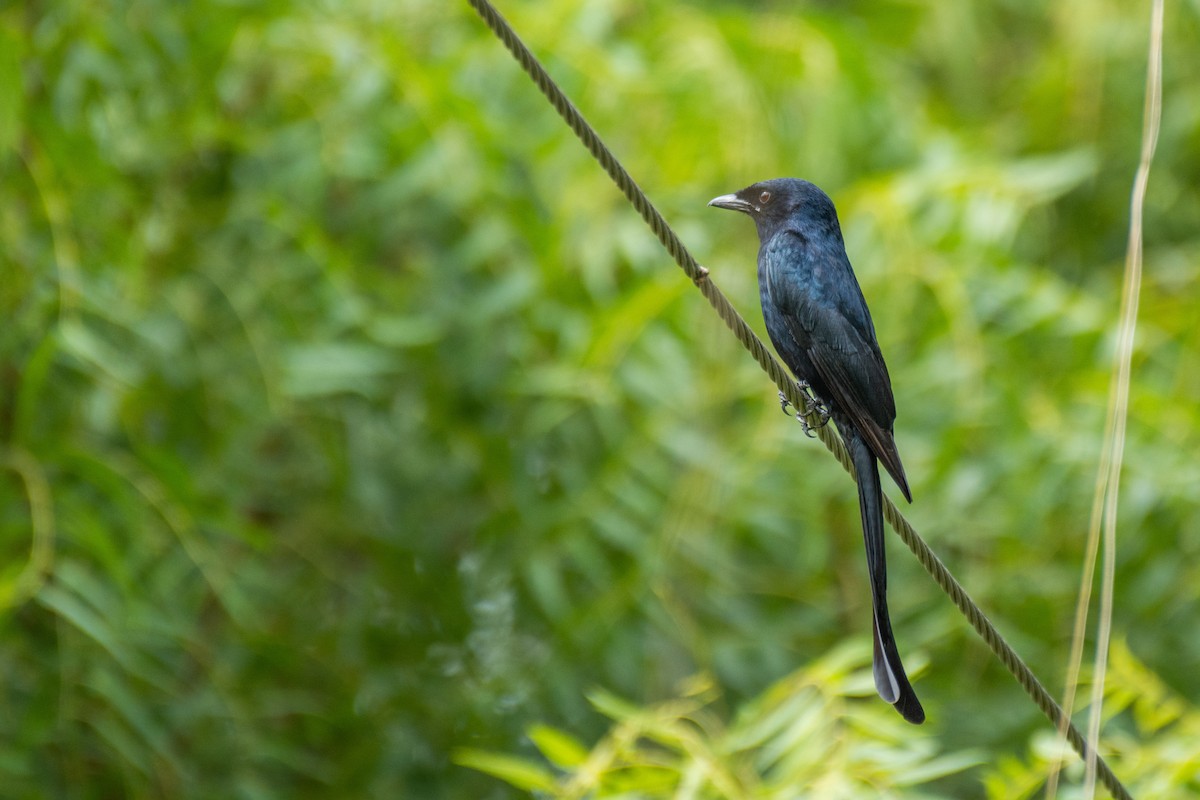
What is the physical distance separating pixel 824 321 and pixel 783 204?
1.11 ft

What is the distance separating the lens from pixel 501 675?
450cm

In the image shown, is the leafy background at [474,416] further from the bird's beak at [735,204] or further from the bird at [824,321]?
the bird at [824,321]

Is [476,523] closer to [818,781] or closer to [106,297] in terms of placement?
[106,297]

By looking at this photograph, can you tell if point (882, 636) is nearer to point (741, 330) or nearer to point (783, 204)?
point (741, 330)

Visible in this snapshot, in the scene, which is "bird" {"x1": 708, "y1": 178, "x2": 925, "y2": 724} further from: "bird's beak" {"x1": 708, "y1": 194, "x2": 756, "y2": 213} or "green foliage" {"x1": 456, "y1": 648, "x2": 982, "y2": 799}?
"green foliage" {"x1": 456, "y1": 648, "x2": 982, "y2": 799}

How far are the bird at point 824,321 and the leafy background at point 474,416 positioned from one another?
82cm

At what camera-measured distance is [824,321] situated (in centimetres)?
301

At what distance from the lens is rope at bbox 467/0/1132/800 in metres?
2.17

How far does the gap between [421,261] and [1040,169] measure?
1980 millimetres

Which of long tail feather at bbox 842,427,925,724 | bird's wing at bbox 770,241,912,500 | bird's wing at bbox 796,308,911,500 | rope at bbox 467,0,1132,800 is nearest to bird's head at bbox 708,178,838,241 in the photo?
bird's wing at bbox 770,241,912,500

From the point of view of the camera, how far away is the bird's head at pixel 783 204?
318 centimetres

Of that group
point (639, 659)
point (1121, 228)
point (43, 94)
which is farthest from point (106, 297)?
point (1121, 228)

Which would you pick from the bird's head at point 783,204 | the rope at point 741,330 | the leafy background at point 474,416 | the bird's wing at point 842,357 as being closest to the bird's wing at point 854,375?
the bird's wing at point 842,357

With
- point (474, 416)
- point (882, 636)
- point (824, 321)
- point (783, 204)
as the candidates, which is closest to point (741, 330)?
point (882, 636)
